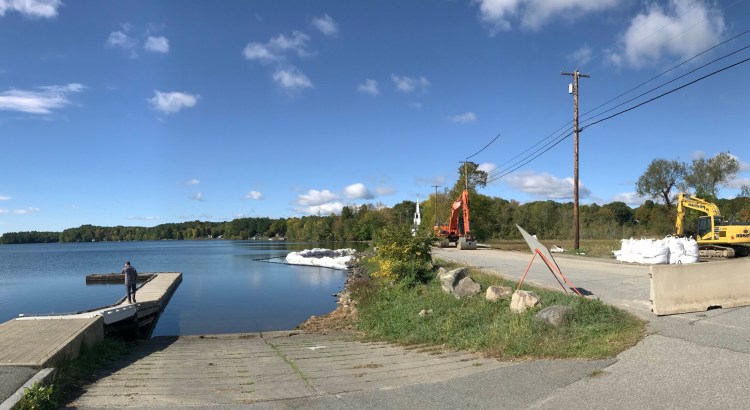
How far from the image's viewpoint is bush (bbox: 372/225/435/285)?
20.3 m

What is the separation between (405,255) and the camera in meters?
20.6

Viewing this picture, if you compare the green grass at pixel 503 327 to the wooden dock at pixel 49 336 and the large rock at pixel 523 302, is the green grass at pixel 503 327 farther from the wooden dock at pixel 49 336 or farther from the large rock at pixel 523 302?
the wooden dock at pixel 49 336

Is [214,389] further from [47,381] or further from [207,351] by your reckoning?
[207,351]

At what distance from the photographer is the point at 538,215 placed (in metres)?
102

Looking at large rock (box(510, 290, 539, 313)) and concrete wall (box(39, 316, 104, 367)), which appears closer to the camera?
concrete wall (box(39, 316, 104, 367))

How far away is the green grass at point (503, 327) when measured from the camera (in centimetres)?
841

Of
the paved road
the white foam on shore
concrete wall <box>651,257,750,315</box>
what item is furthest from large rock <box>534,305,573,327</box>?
the white foam on shore

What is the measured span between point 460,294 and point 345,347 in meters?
4.18

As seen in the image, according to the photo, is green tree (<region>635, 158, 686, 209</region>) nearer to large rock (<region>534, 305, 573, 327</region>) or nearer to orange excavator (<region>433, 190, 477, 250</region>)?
orange excavator (<region>433, 190, 477, 250</region>)

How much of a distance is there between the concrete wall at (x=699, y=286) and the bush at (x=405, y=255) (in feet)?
34.8

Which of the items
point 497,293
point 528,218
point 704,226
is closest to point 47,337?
point 497,293

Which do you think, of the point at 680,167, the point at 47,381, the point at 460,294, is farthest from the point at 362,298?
the point at 680,167

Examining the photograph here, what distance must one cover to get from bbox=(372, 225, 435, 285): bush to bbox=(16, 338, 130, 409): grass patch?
10.8m

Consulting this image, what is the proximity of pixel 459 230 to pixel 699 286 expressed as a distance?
102 feet
